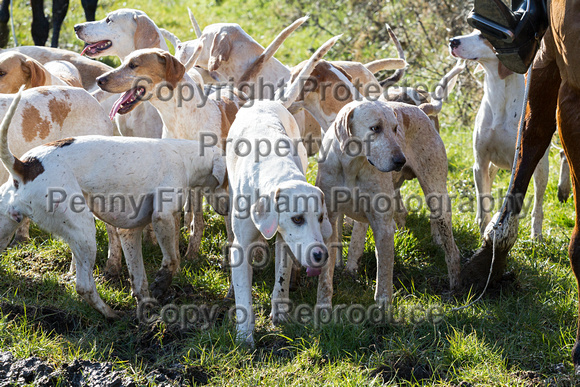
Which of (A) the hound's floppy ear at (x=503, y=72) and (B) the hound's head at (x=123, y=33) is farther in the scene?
(B) the hound's head at (x=123, y=33)

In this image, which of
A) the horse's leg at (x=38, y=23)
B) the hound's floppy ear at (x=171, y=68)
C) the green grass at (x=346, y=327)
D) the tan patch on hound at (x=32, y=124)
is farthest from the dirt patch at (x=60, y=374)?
the horse's leg at (x=38, y=23)

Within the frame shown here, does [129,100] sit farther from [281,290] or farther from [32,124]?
[281,290]

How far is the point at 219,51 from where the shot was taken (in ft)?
19.8

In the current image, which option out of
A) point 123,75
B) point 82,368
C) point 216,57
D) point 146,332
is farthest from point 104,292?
point 216,57

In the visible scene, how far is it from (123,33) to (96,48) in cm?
33

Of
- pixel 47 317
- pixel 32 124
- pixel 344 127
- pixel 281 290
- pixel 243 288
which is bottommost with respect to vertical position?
pixel 47 317

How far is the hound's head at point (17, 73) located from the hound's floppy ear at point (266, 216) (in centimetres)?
284

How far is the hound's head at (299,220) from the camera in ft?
11.0

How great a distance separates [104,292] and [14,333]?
748 millimetres

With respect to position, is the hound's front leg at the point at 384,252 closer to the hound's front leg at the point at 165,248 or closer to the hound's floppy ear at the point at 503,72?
the hound's front leg at the point at 165,248

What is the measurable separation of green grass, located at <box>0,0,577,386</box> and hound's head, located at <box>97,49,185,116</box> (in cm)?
116

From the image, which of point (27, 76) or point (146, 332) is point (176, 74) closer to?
point (27, 76)

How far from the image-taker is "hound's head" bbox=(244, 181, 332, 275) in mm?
3354

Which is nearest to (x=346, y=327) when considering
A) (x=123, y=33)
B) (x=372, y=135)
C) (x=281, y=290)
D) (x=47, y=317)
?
(x=281, y=290)
